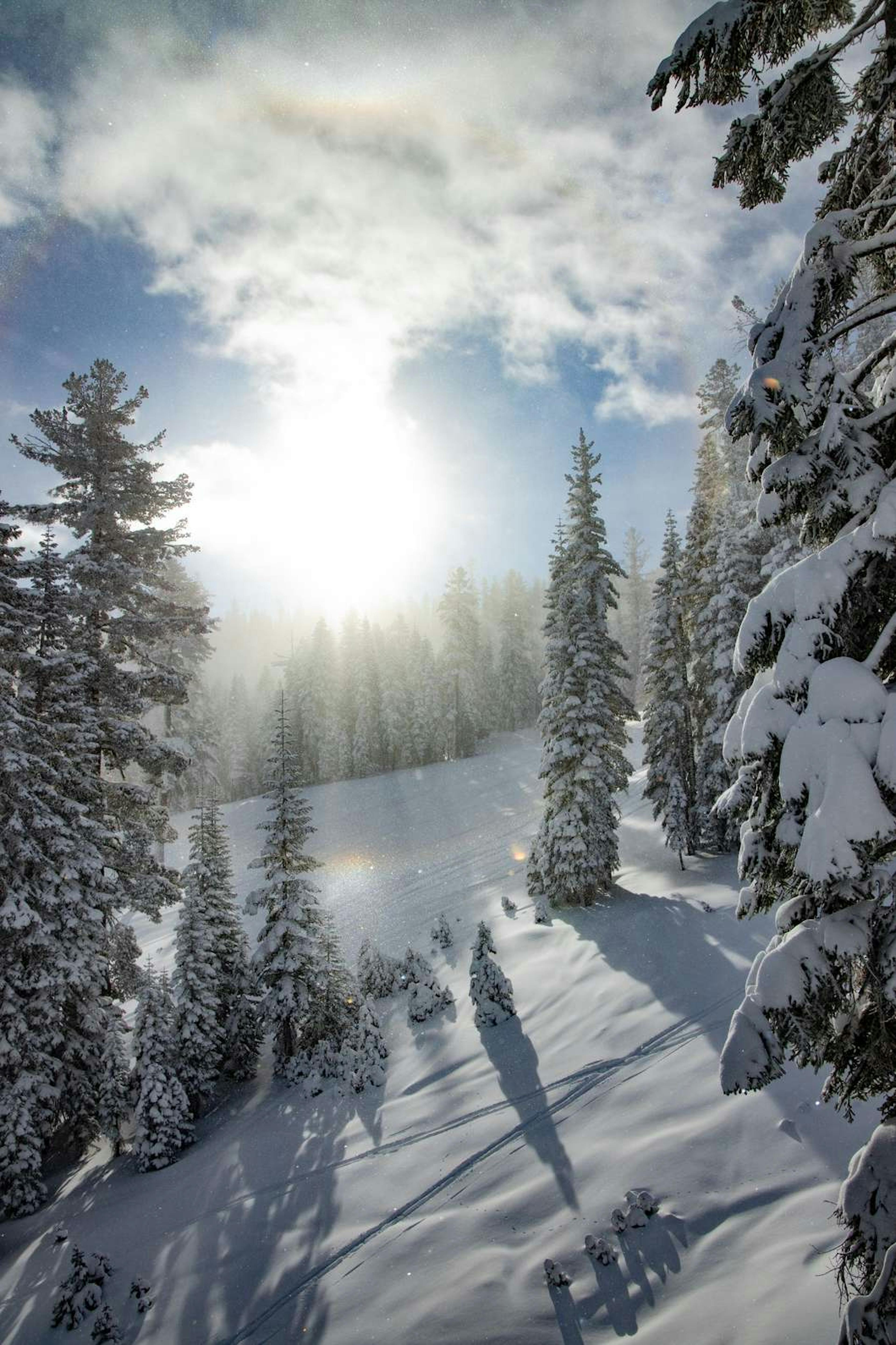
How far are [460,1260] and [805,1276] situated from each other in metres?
4.75

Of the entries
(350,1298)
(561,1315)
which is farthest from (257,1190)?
(561,1315)

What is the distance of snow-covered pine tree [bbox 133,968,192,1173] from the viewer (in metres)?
13.4

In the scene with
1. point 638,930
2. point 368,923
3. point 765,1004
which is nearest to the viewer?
point 765,1004

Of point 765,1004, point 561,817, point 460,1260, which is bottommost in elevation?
point 460,1260

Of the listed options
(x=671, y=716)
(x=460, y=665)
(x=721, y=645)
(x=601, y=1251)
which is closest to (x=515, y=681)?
(x=460, y=665)

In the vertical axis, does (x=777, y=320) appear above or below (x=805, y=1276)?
above

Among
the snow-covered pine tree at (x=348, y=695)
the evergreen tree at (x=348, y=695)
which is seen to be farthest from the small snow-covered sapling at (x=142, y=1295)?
the snow-covered pine tree at (x=348, y=695)

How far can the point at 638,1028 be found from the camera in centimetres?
1350

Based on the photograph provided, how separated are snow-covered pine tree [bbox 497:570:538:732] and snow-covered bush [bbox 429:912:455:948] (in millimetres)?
45360

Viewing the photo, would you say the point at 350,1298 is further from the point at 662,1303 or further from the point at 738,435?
the point at 738,435

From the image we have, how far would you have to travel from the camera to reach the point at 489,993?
16125mm

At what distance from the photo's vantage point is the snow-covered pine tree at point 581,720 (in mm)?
21750

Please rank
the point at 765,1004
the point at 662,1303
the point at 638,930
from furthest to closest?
1. the point at 638,930
2. the point at 662,1303
3. the point at 765,1004

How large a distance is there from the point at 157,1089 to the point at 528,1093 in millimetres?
8450
